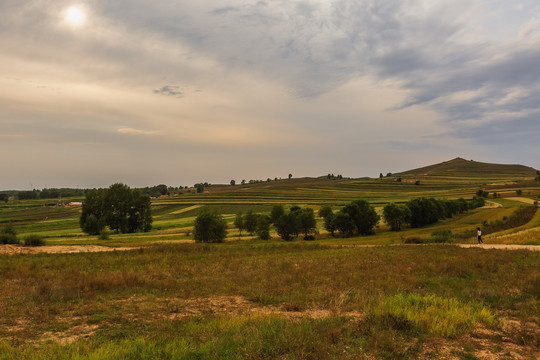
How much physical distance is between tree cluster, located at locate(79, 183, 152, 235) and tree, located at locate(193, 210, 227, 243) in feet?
102

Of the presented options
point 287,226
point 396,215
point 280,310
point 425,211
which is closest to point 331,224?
point 287,226

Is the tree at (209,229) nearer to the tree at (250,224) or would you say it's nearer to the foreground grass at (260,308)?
the tree at (250,224)

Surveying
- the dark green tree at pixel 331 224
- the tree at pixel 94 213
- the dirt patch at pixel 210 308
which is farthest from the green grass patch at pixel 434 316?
the tree at pixel 94 213

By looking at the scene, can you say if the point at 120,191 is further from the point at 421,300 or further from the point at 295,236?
the point at 421,300

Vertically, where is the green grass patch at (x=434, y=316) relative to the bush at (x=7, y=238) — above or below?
above

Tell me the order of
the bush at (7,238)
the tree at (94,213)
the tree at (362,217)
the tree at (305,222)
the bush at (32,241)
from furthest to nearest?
the tree at (94,213) < the tree at (362,217) < the tree at (305,222) < the bush at (7,238) < the bush at (32,241)

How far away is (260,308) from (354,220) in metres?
65.4

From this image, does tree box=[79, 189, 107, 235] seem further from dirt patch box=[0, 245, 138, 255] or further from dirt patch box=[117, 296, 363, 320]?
dirt patch box=[117, 296, 363, 320]

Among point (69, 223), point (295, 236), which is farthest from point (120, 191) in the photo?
point (295, 236)

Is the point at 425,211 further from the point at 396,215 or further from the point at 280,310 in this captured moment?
the point at 280,310

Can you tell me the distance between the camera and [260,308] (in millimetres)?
13094

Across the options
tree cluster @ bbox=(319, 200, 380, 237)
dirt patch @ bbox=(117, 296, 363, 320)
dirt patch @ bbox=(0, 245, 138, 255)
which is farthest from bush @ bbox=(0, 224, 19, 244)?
tree cluster @ bbox=(319, 200, 380, 237)

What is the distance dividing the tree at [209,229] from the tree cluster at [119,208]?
31.2 metres

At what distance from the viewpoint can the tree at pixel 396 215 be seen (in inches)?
3000
